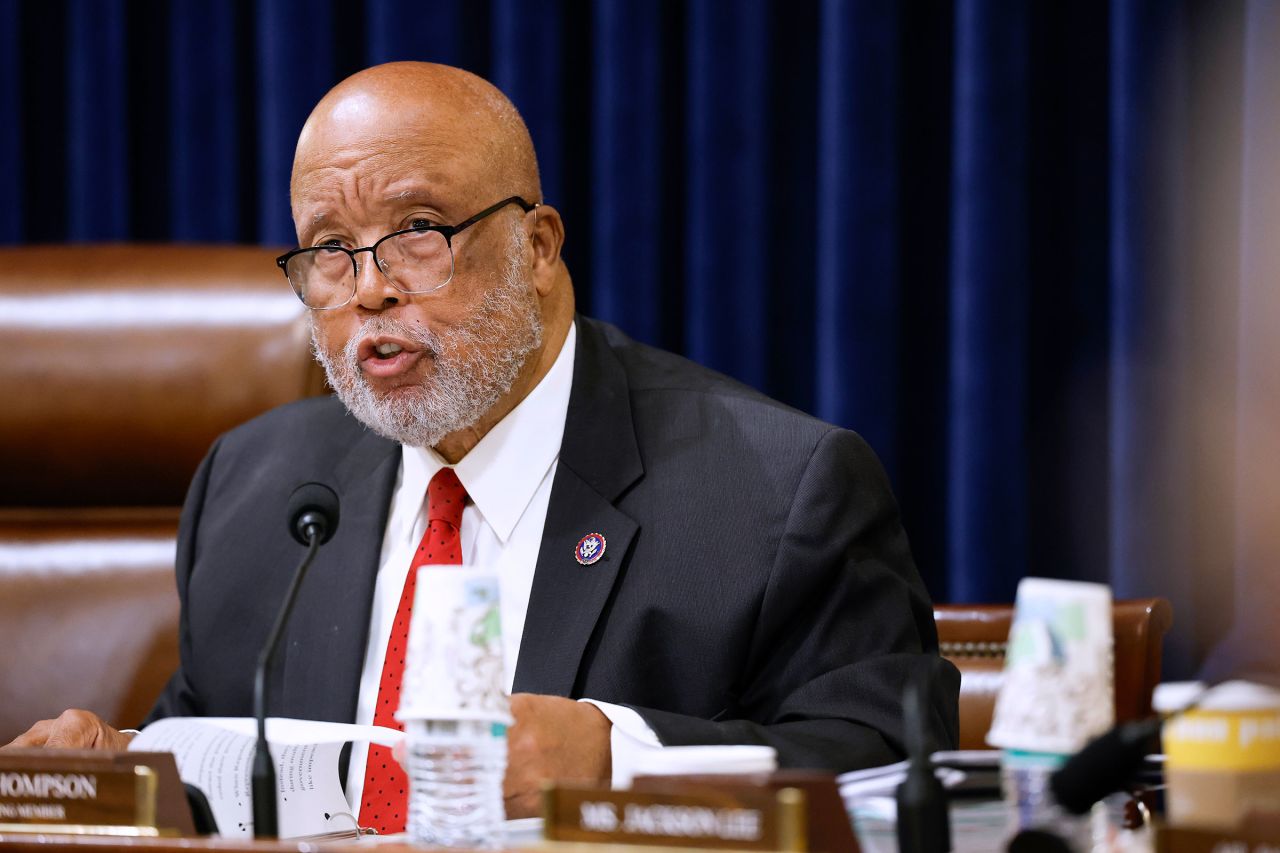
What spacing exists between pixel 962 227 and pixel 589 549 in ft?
3.43

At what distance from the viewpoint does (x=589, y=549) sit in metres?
1.79

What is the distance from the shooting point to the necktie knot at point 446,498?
6.29 ft

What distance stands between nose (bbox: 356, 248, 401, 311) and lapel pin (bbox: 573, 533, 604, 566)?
38 cm

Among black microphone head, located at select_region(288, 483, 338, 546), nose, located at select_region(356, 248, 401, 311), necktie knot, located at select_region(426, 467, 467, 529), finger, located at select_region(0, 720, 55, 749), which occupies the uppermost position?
nose, located at select_region(356, 248, 401, 311)

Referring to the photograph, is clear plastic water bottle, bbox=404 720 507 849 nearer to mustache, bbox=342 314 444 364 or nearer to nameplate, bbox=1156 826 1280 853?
nameplate, bbox=1156 826 1280 853

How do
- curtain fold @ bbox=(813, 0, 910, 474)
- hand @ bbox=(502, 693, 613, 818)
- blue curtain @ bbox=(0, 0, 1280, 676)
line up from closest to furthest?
hand @ bbox=(502, 693, 613, 818), blue curtain @ bbox=(0, 0, 1280, 676), curtain fold @ bbox=(813, 0, 910, 474)

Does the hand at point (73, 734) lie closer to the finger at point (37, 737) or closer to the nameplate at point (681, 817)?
the finger at point (37, 737)

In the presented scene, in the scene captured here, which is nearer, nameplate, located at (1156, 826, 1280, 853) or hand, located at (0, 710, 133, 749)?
nameplate, located at (1156, 826, 1280, 853)

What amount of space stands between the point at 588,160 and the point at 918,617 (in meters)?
1.30

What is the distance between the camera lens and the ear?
79.6 inches

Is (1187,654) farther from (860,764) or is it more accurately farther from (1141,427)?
(860,764)

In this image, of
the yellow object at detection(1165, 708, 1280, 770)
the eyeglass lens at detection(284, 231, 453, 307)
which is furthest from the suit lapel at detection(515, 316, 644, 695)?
the yellow object at detection(1165, 708, 1280, 770)

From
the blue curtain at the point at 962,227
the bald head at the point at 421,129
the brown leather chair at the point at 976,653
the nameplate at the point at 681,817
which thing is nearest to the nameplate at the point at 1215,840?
the nameplate at the point at 681,817

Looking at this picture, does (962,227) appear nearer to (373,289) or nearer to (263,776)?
(373,289)
